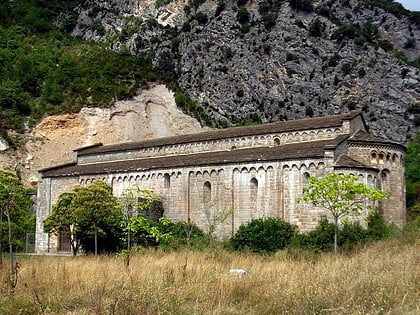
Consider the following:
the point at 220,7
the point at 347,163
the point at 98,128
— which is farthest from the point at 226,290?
the point at 220,7

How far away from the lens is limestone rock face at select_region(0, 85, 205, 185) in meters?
64.4

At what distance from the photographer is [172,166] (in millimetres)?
40312

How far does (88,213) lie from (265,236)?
11.3m

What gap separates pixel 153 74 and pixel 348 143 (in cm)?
4887

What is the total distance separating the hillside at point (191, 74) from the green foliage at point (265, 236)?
35768mm

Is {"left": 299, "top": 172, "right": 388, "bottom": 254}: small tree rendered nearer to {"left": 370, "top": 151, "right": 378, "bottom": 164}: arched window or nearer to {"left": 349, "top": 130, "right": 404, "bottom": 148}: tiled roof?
{"left": 349, "top": 130, "right": 404, "bottom": 148}: tiled roof

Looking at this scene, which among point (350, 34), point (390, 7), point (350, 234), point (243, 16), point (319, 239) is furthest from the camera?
point (390, 7)

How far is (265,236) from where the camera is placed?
33531 millimetres

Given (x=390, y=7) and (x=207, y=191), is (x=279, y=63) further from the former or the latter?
(x=207, y=191)

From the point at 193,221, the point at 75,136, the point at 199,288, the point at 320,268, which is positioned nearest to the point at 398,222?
the point at 193,221

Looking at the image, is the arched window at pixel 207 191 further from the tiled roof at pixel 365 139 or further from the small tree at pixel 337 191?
the small tree at pixel 337 191

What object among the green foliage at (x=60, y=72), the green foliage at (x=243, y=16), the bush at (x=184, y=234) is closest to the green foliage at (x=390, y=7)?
the green foliage at (x=243, y=16)

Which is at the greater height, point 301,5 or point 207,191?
point 301,5

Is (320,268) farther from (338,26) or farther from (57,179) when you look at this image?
(338,26)
